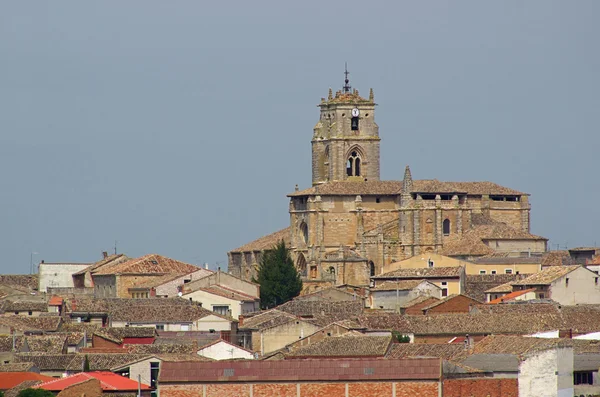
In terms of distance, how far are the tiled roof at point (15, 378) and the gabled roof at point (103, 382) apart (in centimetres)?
142

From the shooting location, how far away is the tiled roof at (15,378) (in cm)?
7088

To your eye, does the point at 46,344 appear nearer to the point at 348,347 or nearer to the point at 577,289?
the point at 348,347

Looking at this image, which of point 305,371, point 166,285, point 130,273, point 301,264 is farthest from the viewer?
point 301,264

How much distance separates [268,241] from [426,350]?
199 ft

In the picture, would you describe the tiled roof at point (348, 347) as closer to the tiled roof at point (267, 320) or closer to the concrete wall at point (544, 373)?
the concrete wall at point (544, 373)

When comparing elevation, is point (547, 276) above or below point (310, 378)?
above

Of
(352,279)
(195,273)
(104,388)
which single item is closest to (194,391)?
(104,388)

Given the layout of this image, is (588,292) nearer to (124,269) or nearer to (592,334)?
(592,334)

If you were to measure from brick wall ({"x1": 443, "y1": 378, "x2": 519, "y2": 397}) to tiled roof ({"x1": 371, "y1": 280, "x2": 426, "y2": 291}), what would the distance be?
114ft

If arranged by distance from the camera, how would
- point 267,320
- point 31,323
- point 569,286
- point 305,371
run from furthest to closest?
point 569,286 < point 31,323 < point 267,320 < point 305,371

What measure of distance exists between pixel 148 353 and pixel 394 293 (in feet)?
89.5

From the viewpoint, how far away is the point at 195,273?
11231 cm

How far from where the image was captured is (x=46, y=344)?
272ft

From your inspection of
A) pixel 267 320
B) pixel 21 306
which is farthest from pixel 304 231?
pixel 267 320
